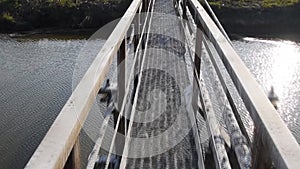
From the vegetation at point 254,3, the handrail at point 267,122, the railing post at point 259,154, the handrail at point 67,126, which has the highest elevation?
the handrail at point 67,126

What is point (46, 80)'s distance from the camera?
864cm

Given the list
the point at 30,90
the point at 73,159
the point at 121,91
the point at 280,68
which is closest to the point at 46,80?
the point at 30,90

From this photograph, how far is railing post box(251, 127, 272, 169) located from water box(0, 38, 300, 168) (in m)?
5.37

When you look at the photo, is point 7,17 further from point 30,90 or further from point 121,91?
point 121,91

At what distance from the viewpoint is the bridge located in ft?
2.58

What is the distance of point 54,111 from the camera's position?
7.29 metres

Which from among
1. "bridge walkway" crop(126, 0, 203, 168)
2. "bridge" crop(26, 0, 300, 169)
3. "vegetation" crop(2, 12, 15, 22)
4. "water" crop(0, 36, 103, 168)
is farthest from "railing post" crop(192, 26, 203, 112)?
"vegetation" crop(2, 12, 15, 22)

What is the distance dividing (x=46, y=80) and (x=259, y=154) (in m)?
8.17

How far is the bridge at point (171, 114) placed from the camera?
0.79 meters

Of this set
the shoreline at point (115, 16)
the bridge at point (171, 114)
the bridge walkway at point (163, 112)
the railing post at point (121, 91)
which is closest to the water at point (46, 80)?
the shoreline at point (115, 16)

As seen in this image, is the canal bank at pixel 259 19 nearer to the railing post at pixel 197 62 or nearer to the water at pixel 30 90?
the water at pixel 30 90

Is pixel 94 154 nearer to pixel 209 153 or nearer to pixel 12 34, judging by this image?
pixel 209 153

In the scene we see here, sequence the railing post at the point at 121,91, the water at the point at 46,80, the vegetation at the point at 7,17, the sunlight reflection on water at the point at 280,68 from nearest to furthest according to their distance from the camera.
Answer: the railing post at the point at 121,91
the water at the point at 46,80
the sunlight reflection on water at the point at 280,68
the vegetation at the point at 7,17

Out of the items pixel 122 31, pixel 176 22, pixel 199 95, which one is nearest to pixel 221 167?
pixel 122 31
